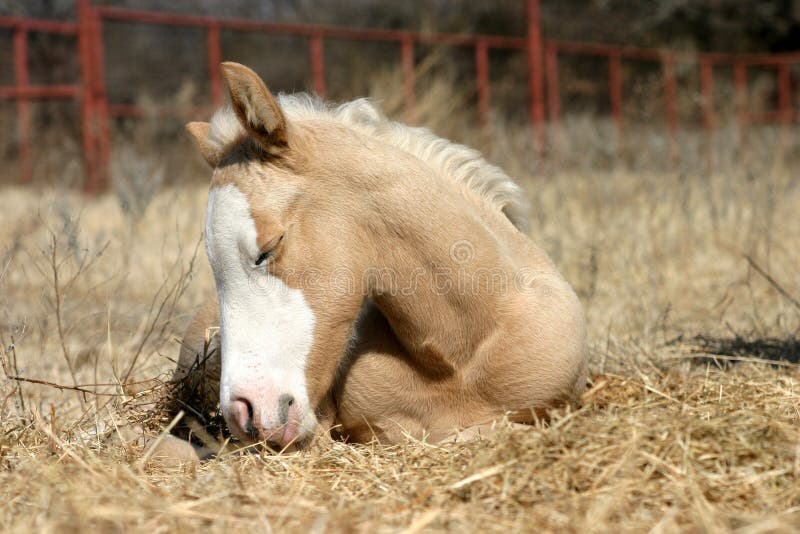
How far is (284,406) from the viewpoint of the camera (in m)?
2.23

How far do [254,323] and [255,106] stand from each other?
58 centimetres

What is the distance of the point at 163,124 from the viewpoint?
11.8 metres

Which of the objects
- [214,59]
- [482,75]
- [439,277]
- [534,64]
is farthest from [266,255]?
[534,64]

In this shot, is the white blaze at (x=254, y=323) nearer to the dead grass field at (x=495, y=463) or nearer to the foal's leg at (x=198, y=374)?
the dead grass field at (x=495, y=463)

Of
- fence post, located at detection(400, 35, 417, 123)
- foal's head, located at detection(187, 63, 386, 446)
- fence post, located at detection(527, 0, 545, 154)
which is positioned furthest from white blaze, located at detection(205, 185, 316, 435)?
fence post, located at detection(527, 0, 545, 154)

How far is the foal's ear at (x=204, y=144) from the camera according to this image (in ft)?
8.25

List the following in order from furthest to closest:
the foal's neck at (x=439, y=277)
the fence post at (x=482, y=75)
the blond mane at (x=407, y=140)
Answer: the fence post at (x=482, y=75) < the blond mane at (x=407, y=140) < the foal's neck at (x=439, y=277)

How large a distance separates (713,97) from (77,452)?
44.9 ft

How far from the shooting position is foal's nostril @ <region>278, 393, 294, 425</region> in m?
2.22

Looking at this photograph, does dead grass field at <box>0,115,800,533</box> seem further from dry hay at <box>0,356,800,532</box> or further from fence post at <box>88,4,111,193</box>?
fence post at <box>88,4,111,193</box>

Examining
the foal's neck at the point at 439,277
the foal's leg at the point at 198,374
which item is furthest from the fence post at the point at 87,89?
the foal's neck at the point at 439,277

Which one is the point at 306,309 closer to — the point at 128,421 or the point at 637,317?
the point at 128,421

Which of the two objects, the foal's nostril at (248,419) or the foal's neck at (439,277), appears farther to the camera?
the foal's neck at (439,277)

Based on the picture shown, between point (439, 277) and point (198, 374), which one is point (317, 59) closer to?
point (198, 374)
